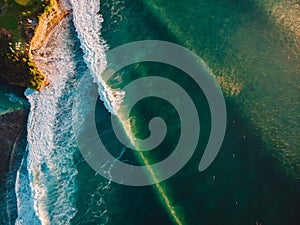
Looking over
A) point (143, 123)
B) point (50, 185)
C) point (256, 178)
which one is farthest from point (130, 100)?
point (256, 178)

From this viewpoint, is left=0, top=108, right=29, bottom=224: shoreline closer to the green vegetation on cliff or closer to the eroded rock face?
the eroded rock face

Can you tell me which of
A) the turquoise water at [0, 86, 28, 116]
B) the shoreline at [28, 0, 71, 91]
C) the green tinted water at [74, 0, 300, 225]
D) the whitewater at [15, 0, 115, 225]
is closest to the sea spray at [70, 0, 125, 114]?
the whitewater at [15, 0, 115, 225]

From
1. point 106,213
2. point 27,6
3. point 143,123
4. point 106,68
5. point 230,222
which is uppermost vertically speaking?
point 27,6

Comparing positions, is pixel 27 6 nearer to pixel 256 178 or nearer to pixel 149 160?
pixel 149 160

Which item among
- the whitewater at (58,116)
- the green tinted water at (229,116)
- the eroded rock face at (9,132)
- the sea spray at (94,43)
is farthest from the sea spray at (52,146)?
the green tinted water at (229,116)

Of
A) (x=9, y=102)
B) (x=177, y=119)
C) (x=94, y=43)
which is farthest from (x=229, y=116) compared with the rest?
(x=9, y=102)

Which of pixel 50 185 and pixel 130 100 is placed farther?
pixel 130 100
